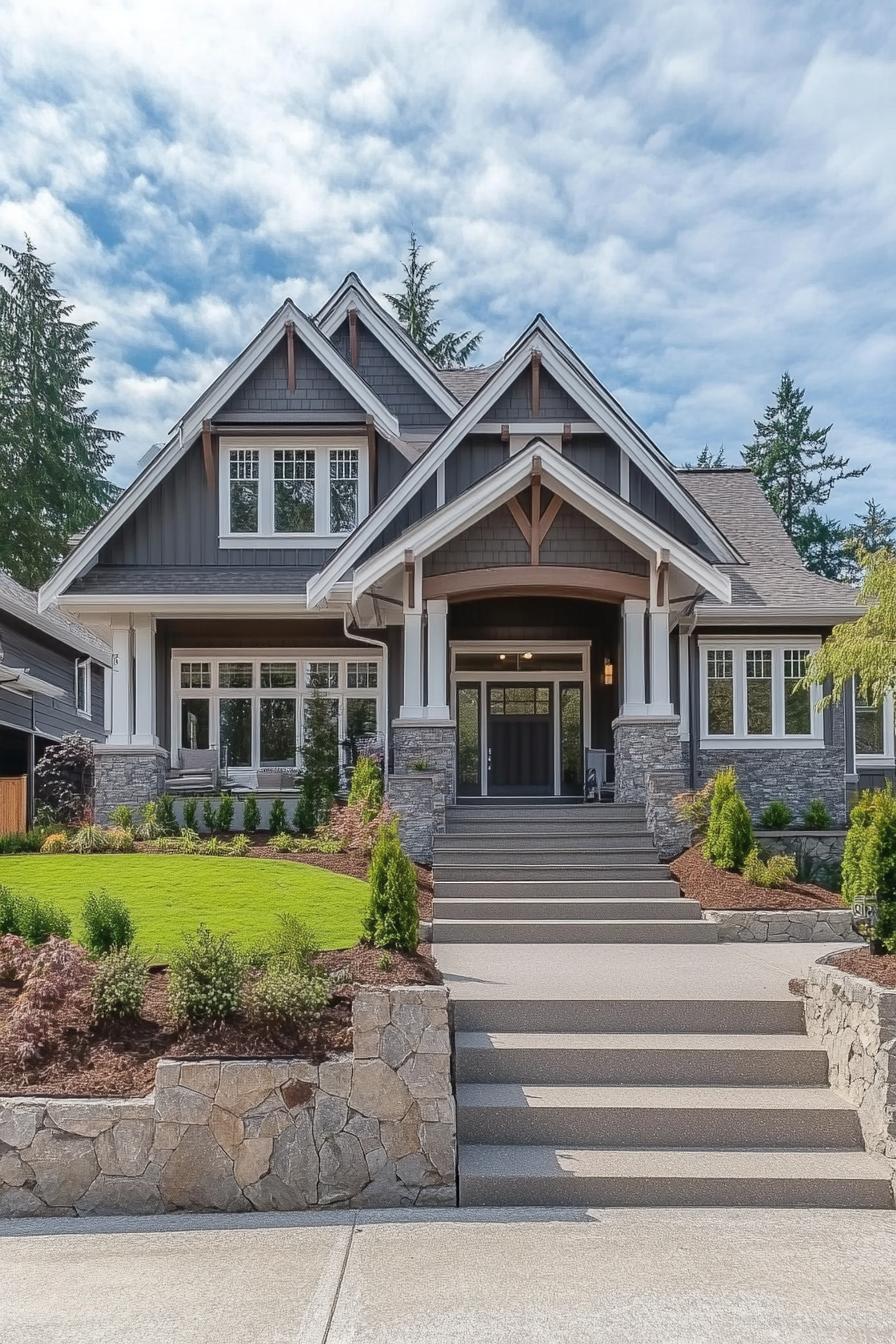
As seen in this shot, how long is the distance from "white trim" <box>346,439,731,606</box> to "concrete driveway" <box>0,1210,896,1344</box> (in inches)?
324

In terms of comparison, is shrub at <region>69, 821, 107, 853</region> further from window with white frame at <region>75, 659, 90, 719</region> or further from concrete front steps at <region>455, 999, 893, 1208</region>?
window with white frame at <region>75, 659, 90, 719</region>

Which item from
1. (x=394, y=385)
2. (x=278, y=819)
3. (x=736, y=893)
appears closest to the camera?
(x=736, y=893)

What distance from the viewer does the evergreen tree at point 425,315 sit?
33.4 meters

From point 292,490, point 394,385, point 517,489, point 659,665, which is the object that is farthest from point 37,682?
point 659,665

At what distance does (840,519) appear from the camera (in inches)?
1489

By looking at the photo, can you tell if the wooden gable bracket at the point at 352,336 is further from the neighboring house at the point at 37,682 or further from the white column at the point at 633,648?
the neighboring house at the point at 37,682

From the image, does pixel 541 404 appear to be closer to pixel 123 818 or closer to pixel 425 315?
pixel 123 818

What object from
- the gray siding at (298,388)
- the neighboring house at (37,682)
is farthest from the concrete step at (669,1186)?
the gray siding at (298,388)

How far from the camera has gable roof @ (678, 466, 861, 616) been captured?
45.2 feet

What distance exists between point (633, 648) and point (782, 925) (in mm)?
4294

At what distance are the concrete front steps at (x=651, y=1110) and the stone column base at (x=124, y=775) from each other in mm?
8312

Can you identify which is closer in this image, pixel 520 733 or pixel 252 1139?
pixel 252 1139

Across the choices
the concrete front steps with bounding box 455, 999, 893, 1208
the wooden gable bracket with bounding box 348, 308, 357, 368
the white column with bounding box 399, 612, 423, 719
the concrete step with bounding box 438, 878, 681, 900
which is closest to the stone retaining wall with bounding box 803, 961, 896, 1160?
the concrete front steps with bounding box 455, 999, 893, 1208

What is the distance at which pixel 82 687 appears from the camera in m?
23.0
